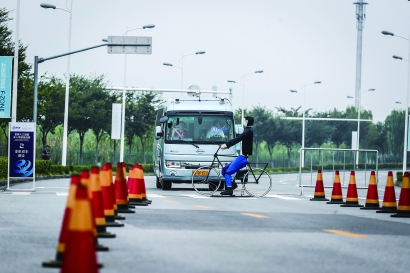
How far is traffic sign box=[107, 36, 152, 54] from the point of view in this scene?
38.7 metres

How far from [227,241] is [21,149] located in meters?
17.2

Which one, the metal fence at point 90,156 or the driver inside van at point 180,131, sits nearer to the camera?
the driver inside van at point 180,131

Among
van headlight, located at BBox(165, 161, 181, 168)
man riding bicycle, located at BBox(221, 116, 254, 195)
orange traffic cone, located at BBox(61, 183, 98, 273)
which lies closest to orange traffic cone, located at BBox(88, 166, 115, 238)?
orange traffic cone, located at BBox(61, 183, 98, 273)

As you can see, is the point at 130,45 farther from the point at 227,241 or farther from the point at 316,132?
the point at 316,132

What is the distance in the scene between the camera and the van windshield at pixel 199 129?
29109 millimetres

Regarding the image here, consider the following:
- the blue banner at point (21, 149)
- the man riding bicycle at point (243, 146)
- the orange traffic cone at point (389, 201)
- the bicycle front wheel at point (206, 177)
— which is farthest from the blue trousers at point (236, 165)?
the blue banner at point (21, 149)

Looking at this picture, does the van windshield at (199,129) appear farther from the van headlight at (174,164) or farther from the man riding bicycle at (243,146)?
the man riding bicycle at (243,146)

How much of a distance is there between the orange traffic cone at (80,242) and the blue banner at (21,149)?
21.1 m

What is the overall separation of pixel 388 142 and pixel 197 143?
86554 mm

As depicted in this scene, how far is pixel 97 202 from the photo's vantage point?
35.9 ft

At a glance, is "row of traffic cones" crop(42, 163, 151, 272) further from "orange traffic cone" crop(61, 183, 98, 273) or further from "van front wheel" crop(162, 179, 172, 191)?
"van front wheel" crop(162, 179, 172, 191)

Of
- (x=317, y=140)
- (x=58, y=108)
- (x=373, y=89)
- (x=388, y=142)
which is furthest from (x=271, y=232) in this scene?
(x=388, y=142)

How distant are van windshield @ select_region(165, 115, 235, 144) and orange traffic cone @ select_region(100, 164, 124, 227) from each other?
1577cm

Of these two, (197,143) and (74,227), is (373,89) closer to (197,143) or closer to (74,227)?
(197,143)
